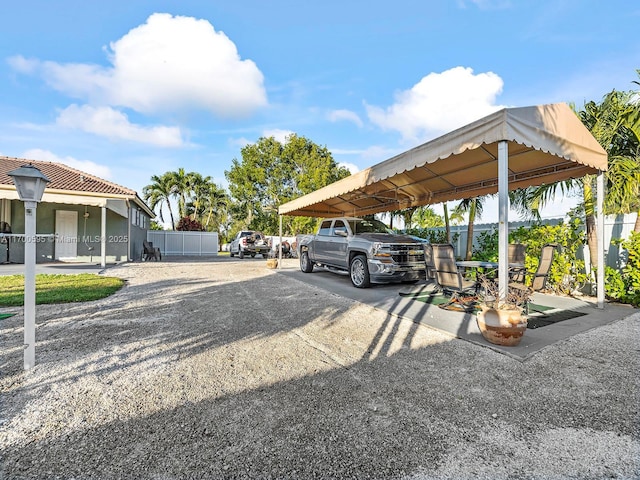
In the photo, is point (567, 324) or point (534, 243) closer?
point (567, 324)

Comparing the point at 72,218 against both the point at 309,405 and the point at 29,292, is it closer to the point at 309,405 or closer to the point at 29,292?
the point at 29,292

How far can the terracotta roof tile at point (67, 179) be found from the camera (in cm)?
1313

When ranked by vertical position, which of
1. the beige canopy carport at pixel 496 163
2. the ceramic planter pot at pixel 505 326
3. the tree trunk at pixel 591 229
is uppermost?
the beige canopy carport at pixel 496 163

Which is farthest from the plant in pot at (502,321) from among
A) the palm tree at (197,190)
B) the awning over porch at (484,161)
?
the palm tree at (197,190)

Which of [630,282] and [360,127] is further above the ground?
[360,127]

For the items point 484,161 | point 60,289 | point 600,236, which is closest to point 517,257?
point 600,236

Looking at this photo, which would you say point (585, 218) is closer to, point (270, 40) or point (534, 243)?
point (534, 243)

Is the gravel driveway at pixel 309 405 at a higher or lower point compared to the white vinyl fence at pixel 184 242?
lower

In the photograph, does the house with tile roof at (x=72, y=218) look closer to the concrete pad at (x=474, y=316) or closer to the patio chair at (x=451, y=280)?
the concrete pad at (x=474, y=316)

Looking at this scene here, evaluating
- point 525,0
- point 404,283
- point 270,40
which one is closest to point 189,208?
point 270,40

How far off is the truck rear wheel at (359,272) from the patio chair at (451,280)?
7.81 feet

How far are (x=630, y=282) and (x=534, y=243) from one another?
1.87 meters

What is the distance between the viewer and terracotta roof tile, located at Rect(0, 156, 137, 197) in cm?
1313

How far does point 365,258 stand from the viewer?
27.9 ft
